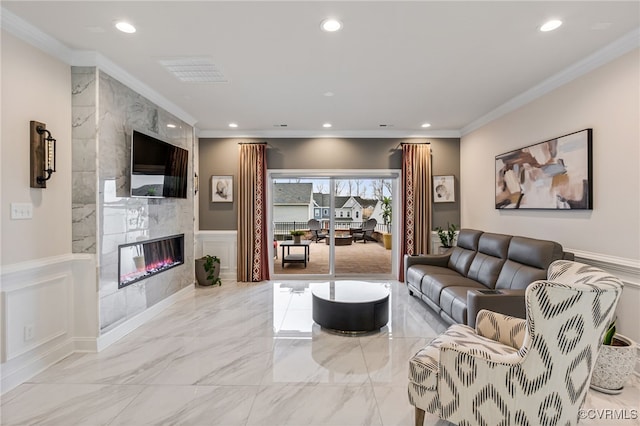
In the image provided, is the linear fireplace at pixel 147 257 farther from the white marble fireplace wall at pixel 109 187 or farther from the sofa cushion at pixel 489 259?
the sofa cushion at pixel 489 259

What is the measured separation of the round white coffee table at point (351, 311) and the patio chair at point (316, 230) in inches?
103

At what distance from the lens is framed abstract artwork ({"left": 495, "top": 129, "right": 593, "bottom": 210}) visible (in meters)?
3.02

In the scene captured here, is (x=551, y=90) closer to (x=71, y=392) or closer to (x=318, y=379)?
(x=318, y=379)

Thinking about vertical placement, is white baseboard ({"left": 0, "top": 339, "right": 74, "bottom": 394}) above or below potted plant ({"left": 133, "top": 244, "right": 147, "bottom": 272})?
below

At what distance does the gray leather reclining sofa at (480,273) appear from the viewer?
110 inches

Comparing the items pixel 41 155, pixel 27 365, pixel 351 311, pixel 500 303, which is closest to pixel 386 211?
pixel 351 311

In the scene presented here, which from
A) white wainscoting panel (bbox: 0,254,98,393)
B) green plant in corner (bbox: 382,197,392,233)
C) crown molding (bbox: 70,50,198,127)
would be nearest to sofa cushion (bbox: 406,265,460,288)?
green plant in corner (bbox: 382,197,392,233)

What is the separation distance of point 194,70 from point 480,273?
416 centimetres

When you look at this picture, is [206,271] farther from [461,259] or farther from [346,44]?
[346,44]

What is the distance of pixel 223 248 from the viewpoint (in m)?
5.72

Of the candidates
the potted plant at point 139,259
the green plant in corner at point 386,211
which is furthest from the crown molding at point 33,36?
the green plant in corner at point 386,211

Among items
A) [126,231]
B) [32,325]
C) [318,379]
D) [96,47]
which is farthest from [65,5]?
[318,379]

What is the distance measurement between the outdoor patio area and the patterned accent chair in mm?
4355

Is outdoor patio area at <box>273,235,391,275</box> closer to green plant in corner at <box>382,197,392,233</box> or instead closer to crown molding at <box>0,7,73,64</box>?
green plant in corner at <box>382,197,392,233</box>
